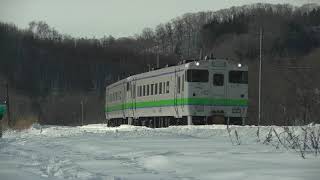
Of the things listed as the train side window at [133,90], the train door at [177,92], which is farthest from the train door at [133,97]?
the train door at [177,92]

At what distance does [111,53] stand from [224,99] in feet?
376

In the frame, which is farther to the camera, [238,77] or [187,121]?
[238,77]

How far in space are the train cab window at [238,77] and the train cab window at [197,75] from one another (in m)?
1.23

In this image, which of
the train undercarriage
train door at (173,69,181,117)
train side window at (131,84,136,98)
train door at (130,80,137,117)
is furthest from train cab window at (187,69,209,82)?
train side window at (131,84,136,98)

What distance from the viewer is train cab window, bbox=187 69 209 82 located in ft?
89.8

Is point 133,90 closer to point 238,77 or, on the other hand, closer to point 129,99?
point 129,99

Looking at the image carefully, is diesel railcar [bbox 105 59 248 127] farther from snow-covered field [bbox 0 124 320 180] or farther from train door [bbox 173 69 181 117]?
snow-covered field [bbox 0 124 320 180]

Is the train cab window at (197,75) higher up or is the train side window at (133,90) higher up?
the train cab window at (197,75)

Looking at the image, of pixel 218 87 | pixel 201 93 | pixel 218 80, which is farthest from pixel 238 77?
pixel 201 93

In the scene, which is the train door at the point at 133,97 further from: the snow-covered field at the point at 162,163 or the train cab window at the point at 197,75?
the snow-covered field at the point at 162,163

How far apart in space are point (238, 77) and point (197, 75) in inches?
87.7

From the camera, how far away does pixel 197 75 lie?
90.5 ft

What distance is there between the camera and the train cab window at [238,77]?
93.7 ft

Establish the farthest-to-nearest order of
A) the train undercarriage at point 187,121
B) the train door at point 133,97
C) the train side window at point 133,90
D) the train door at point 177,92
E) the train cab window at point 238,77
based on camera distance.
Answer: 1. the train side window at point 133,90
2. the train door at point 133,97
3. the train cab window at point 238,77
4. the train door at point 177,92
5. the train undercarriage at point 187,121
